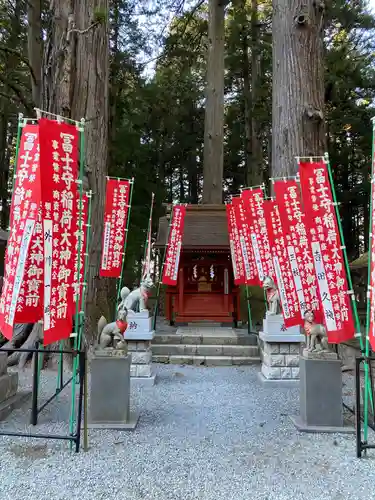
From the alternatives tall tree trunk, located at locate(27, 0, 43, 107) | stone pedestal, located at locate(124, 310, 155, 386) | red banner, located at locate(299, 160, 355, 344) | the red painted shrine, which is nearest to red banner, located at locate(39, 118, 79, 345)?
red banner, located at locate(299, 160, 355, 344)

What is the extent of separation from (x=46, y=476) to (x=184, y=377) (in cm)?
364

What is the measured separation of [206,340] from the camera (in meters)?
7.75

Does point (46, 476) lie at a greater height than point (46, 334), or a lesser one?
lesser

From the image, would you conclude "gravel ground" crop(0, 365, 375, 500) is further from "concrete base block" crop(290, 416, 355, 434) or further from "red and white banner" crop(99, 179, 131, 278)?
"red and white banner" crop(99, 179, 131, 278)

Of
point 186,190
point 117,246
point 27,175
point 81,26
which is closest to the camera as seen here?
point 27,175

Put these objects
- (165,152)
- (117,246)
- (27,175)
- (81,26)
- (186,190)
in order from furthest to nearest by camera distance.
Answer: (186,190)
(165,152)
(117,246)
(81,26)
(27,175)

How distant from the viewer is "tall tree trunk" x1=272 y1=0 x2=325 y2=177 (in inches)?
209

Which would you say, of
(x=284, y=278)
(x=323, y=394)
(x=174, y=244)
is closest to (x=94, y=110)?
(x=174, y=244)

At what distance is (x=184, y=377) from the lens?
6.16m

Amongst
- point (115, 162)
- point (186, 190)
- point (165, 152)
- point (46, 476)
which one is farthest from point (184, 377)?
point (186, 190)

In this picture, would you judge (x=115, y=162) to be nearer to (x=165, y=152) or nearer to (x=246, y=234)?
(x=165, y=152)

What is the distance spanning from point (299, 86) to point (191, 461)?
16.0 ft

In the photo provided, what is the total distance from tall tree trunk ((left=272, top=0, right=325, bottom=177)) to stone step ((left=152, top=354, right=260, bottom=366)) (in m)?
3.52

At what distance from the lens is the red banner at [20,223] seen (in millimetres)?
2902
